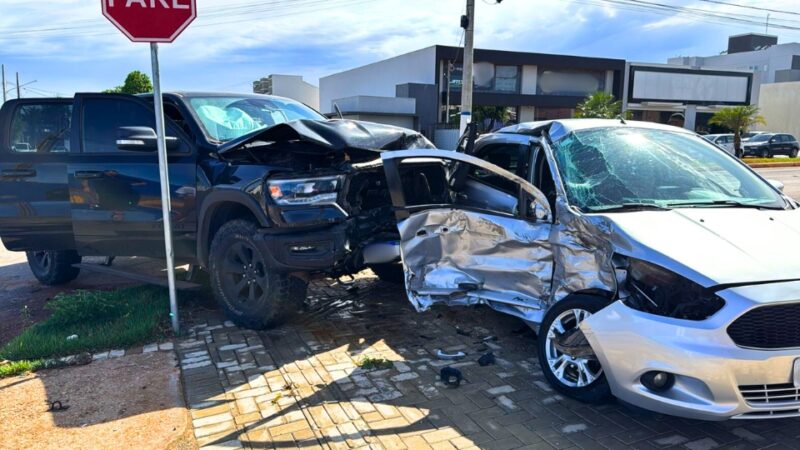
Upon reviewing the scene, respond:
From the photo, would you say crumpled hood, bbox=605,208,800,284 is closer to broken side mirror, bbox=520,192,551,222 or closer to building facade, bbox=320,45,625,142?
broken side mirror, bbox=520,192,551,222

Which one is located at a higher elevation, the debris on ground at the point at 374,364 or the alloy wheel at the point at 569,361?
the alloy wheel at the point at 569,361

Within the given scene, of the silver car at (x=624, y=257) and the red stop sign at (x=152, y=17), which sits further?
the red stop sign at (x=152, y=17)

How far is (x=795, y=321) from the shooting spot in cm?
290

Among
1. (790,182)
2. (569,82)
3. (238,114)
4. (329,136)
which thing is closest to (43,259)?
(238,114)

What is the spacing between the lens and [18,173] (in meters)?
5.82

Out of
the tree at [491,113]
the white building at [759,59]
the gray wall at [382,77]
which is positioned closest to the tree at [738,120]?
the tree at [491,113]

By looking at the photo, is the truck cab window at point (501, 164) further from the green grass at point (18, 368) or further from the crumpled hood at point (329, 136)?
the green grass at point (18, 368)

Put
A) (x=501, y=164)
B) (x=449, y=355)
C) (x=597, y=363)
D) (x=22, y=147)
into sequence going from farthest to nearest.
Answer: (x=22, y=147) → (x=501, y=164) → (x=449, y=355) → (x=597, y=363)

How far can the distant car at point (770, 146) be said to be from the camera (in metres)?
32.1

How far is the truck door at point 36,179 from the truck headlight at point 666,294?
207 inches

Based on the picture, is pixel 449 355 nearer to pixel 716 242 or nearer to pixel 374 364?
pixel 374 364

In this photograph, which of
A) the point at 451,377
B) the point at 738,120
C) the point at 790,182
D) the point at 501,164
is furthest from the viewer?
the point at 738,120

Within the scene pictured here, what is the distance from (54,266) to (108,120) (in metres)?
2.14

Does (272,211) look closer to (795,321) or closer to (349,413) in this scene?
(349,413)
